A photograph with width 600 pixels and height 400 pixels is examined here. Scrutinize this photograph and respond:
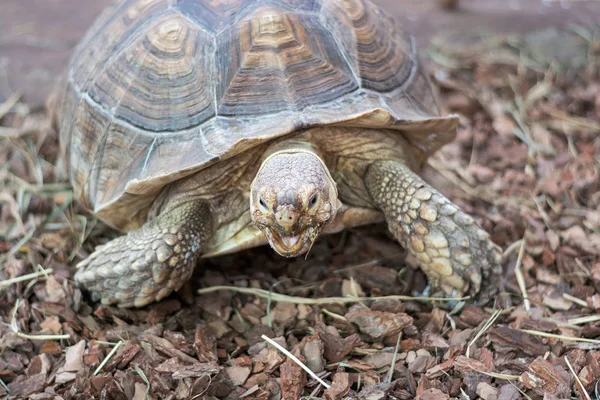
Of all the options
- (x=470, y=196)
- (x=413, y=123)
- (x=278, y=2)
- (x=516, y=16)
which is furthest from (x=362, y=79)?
(x=516, y=16)

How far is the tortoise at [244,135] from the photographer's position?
9.79ft

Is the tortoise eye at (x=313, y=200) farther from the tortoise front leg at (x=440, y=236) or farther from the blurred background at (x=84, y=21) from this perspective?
the blurred background at (x=84, y=21)

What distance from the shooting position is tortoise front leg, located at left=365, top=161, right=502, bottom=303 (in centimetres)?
303

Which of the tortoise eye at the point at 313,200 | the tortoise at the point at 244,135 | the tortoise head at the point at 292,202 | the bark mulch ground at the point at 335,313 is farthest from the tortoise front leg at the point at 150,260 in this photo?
the tortoise eye at the point at 313,200

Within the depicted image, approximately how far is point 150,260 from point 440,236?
143 centimetres

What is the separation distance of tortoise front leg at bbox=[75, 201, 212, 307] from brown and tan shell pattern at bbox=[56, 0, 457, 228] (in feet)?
0.73

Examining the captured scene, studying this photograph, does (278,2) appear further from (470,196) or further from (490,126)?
(490,126)

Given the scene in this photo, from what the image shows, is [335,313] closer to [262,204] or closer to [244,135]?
[262,204]

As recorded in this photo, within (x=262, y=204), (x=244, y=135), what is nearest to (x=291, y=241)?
(x=262, y=204)

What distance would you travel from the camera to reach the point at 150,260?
300 centimetres

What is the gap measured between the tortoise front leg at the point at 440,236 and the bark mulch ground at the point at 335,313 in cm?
14

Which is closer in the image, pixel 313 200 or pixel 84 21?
pixel 313 200

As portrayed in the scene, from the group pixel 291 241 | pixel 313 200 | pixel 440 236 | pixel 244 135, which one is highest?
pixel 244 135

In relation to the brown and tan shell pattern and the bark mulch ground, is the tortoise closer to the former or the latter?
the brown and tan shell pattern
